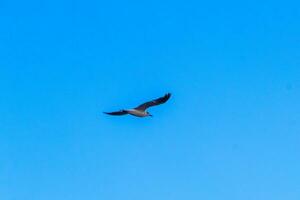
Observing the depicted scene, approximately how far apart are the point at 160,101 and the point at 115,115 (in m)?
2.33

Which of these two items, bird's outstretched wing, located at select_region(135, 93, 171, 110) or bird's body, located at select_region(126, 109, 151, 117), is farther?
bird's body, located at select_region(126, 109, 151, 117)

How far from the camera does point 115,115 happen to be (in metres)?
53.7

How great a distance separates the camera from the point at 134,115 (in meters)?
53.5

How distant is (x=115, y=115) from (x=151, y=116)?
1409mm

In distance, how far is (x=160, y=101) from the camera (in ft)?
171

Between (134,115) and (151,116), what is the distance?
70 cm

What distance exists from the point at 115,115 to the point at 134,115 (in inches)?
29.7

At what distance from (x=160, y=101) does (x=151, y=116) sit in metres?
1.68

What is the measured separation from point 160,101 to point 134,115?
1.74 m

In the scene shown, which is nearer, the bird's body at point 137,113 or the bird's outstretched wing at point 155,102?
the bird's outstretched wing at point 155,102
